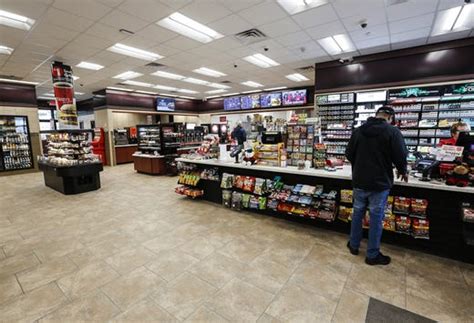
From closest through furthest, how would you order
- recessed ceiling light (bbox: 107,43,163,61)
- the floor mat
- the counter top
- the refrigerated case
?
the floor mat < the counter top < recessed ceiling light (bbox: 107,43,163,61) < the refrigerated case

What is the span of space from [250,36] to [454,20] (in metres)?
4.06

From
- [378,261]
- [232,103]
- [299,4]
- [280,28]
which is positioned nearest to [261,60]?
[280,28]

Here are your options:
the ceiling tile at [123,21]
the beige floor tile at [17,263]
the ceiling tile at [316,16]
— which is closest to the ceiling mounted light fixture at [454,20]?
the ceiling tile at [316,16]

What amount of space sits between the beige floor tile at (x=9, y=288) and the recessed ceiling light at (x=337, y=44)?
22.4ft

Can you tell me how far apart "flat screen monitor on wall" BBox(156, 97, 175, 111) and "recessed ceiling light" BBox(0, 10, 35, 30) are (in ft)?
26.0

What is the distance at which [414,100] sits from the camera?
5.65m

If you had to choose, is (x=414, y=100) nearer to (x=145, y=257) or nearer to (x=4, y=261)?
(x=145, y=257)

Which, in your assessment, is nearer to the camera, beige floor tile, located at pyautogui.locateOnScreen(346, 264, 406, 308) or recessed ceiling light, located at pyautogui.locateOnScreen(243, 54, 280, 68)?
beige floor tile, located at pyautogui.locateOnScreen(346, 264, 406, 308)

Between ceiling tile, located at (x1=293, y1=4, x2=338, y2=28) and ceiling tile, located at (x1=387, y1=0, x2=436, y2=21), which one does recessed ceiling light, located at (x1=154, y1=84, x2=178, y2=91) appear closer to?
ceiling tile, located at (x1=293, y1=4, x2=338, y2=28)

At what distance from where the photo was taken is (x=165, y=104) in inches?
501

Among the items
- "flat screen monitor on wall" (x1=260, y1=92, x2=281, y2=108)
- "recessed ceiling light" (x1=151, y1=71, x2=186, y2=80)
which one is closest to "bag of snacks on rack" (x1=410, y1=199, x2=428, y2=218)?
"recessed ceiling light" (x1=151, y1=71, x2=186, y2=80)

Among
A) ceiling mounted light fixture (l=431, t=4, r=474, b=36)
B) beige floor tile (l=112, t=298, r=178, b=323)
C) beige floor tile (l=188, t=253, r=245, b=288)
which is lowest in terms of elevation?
beige floor tile (l=112, t=298, r=178, b=323)

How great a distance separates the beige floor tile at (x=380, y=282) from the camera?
2.17 m

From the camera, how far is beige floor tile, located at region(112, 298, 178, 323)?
1.94 m
